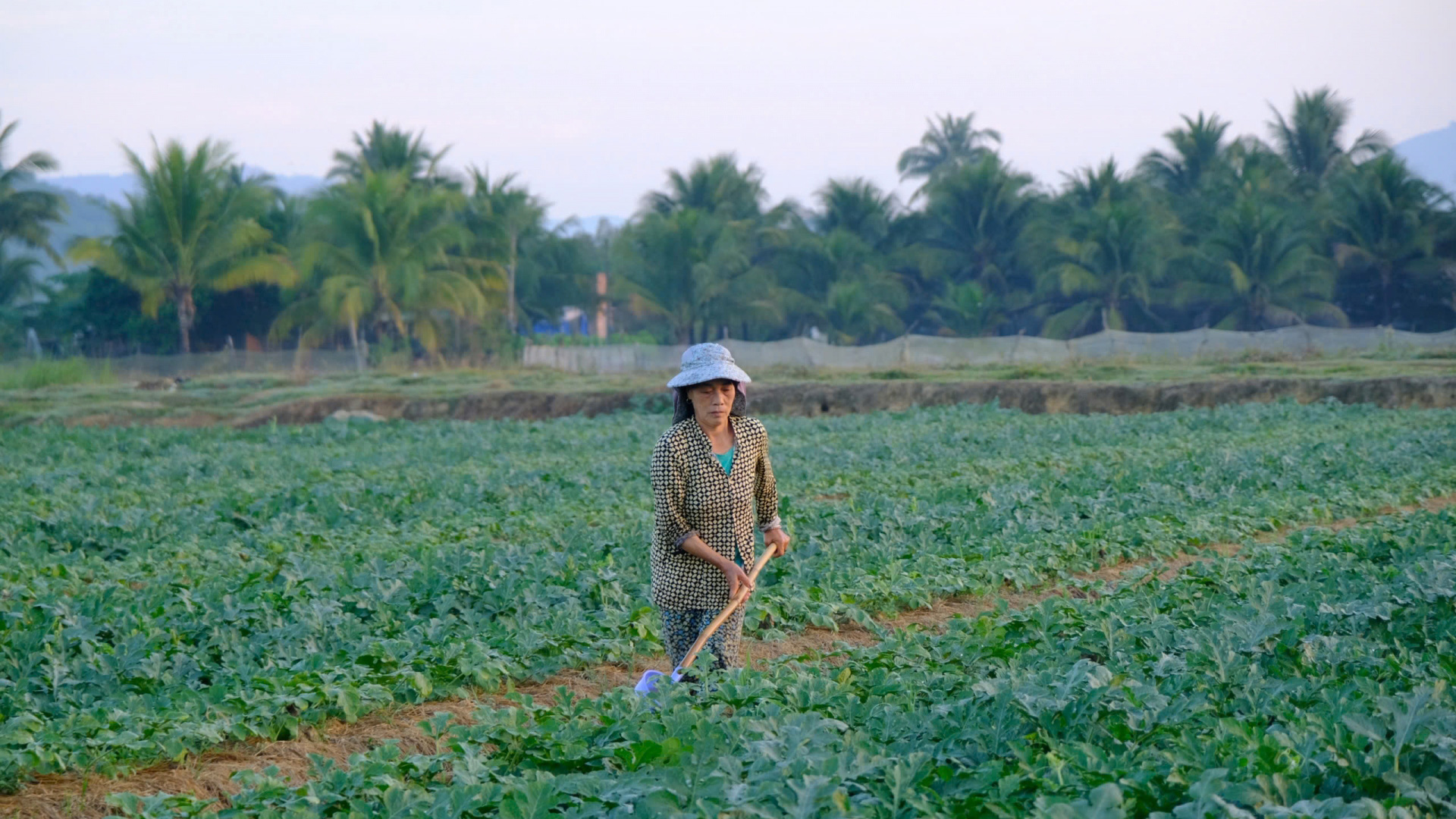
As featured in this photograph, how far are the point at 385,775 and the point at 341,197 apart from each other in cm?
3506

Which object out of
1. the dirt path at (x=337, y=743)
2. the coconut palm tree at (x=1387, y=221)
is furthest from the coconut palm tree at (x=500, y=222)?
the dirt path at (x=337, y=743)

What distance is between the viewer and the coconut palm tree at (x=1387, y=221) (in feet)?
125

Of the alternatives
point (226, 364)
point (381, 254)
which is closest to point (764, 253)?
point (381, 254)

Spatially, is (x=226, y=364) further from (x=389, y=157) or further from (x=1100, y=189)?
(x=1100, y=189)

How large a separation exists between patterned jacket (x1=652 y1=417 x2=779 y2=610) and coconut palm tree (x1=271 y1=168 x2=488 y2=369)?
106 ft

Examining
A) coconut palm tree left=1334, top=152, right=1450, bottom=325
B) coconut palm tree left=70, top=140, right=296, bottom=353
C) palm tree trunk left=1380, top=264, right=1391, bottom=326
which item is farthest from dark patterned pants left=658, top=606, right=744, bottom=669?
palm tree trunk left=1380, top=264, right=1391, bottom=326

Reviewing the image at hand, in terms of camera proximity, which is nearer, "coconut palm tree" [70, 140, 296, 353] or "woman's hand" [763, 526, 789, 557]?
"woman's hand" [763, 526, 789, 557]

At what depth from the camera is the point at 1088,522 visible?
970 cm

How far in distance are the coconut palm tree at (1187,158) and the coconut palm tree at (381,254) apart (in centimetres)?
2511

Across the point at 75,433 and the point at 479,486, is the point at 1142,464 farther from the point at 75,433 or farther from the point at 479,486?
the point at 75,433

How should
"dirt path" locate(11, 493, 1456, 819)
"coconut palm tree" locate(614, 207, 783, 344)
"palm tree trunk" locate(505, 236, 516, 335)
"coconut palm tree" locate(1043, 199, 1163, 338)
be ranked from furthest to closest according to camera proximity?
1. "palm tree trunk" locate(505, 236, 516, 335)
2. "coconut palm tree" locate(614, 207, 783, 344)
3. "coconut palm tree" locate(1043, 199, 1163, 338)
4. "dirt path" locate(11, 493, 1456, 819)

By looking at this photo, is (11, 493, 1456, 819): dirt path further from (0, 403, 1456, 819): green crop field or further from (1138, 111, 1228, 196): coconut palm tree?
(1138, 111, 1228, 196): coconut palm tree

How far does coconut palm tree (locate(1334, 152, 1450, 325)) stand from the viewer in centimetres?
3803

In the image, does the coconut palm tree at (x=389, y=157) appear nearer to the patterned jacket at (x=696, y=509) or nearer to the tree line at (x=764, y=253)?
the tree line at (x=764, y=253)
